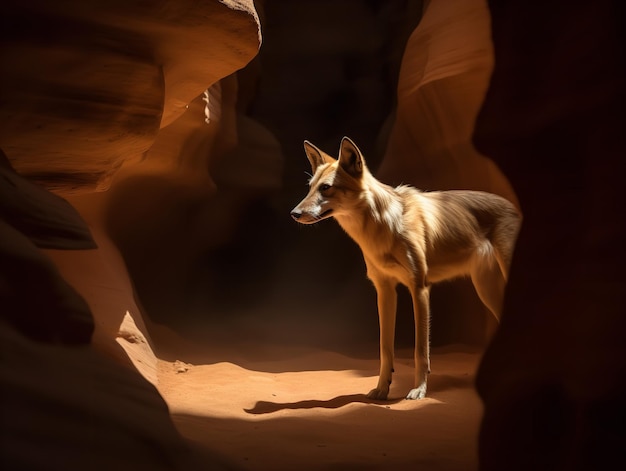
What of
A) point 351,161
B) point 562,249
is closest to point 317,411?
point 351,161

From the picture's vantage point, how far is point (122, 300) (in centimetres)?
668

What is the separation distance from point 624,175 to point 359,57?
506 inches

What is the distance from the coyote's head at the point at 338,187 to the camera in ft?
19.5

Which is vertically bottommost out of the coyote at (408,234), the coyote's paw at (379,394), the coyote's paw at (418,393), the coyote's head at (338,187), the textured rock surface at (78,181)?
the coyote's paw at (379,394)

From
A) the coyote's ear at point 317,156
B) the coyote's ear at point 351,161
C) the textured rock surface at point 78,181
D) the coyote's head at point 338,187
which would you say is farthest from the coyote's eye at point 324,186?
the textured rock surface at point 78,181

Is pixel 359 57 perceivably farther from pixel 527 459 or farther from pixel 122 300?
pixel 527 459

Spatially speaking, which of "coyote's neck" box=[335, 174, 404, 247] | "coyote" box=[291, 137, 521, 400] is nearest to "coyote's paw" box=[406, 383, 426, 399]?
"coyote" box=[291, 137, 521, 400]

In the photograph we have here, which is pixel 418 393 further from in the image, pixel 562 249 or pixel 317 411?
pixel 562 249

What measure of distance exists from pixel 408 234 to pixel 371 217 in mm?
396

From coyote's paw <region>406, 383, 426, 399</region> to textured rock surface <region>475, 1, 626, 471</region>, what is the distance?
8.18ft

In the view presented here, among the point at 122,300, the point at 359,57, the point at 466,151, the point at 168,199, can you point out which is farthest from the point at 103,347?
the point at 359,57

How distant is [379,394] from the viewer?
5.72 m

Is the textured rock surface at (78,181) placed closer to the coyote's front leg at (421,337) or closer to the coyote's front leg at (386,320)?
the coyote's front leg at (386,320)

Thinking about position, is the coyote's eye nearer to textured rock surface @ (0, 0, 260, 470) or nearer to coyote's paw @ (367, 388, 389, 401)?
textured rock surface @ (0, 0, 260, 470)
